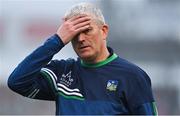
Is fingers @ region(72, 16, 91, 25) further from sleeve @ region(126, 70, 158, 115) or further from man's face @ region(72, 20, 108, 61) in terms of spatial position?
sleeve @ region(126, 70, 158, 115)

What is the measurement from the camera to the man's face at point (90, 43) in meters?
1.83

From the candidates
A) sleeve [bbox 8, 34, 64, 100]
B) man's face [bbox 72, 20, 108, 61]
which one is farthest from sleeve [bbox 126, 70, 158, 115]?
sleeve [bbox 8, 34, 64, 100]

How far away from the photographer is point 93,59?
73.2 inches

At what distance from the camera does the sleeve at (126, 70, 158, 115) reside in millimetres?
1813

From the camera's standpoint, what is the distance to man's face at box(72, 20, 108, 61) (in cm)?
183

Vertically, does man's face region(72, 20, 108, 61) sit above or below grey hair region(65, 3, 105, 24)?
below

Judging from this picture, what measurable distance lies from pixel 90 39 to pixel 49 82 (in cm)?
22

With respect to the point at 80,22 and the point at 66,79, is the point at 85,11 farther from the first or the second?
the point at 66,79

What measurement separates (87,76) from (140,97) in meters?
0.20

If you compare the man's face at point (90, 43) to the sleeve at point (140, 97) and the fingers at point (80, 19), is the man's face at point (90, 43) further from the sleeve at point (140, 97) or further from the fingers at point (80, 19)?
the sleeve at point (140, 97)

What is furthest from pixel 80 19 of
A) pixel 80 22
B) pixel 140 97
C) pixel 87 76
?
pixel 140 97

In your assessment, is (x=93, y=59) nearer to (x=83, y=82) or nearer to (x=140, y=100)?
(x=83, y=82)

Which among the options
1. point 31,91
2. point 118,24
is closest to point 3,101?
point 118,24

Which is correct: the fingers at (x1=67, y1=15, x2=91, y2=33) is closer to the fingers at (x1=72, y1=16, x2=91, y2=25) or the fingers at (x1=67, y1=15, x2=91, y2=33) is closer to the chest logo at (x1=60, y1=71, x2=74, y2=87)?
the fingers at (x1=72, y1=16, x2=91, y2=25)
